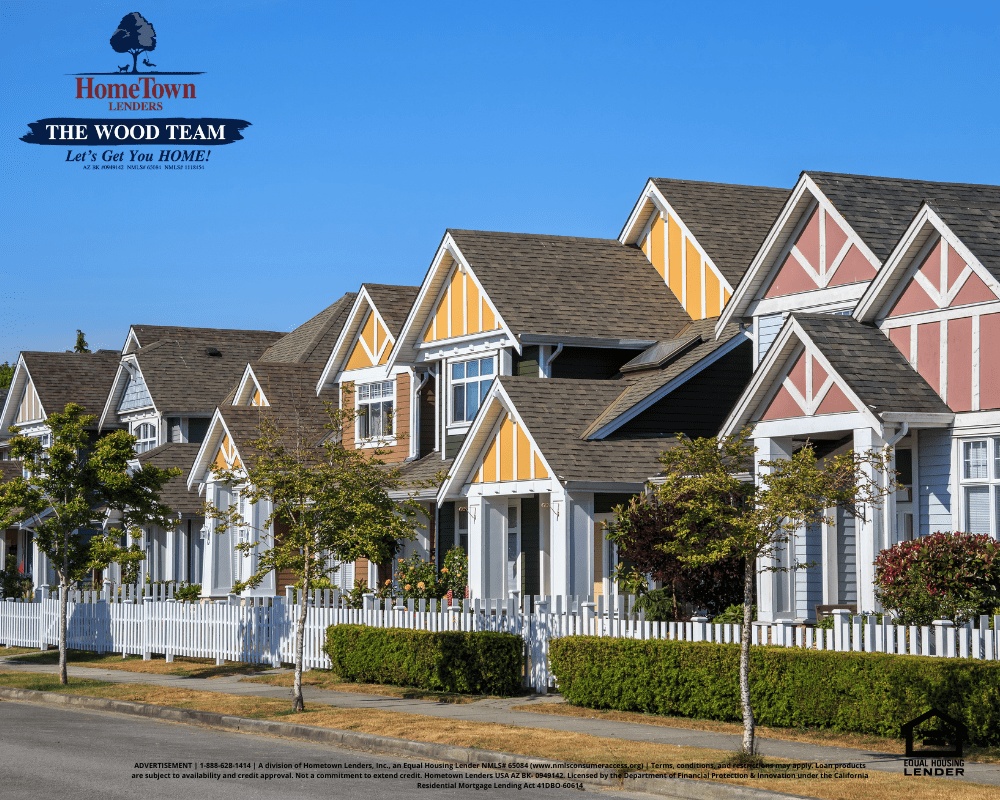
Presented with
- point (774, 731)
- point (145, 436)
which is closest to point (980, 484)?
point (774, 731)

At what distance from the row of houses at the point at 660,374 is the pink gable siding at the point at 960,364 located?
0.11 feet

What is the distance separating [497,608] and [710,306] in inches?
455

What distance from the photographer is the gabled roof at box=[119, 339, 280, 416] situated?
46219 millimetres

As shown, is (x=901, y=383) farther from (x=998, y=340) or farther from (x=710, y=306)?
(x=710, y=306)

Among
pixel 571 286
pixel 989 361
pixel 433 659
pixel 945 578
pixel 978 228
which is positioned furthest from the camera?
pixel 571 286

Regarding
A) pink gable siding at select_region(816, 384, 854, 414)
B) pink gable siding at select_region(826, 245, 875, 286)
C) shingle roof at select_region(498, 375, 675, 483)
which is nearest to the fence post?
pink gable siding at select_region(816, 384, 854, 414)

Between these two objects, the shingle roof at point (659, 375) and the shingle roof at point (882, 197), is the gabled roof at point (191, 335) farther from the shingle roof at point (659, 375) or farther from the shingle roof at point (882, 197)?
the shingle roof at point (882, 197)

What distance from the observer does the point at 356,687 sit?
21.0 m

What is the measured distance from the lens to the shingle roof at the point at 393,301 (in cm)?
3394

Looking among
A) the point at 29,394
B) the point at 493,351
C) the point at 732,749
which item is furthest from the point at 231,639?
the point at 29,394

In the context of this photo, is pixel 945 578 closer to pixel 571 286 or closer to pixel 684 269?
pixel 571 286

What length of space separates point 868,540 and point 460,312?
1388cm

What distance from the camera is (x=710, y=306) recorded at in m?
29.8

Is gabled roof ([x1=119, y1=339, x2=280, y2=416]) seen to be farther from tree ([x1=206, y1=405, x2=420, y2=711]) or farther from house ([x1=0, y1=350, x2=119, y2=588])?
tree ([x1=206, y1=405, x2=420, y2=711])
